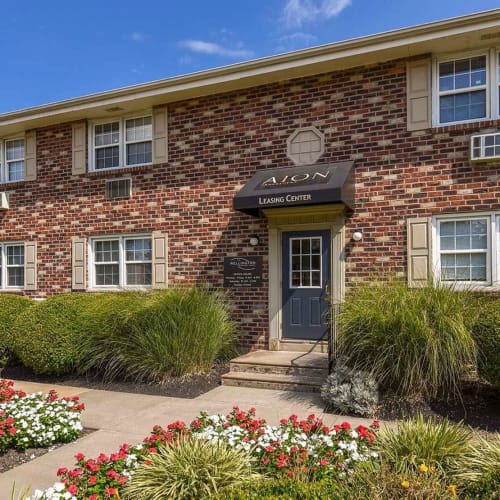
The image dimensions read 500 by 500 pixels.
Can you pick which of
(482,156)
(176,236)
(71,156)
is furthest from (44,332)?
(482,156)

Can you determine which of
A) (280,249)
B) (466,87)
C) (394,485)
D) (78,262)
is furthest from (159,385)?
(466,87)

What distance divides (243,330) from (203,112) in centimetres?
461

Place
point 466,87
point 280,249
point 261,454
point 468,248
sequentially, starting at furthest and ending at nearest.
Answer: point 280,249 < point 466,87 < point 468,248 < point 261,454

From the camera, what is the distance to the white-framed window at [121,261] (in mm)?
10633

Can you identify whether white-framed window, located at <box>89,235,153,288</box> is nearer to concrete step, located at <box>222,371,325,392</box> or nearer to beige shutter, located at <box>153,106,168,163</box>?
beige shutter, located at <box>153,106,168,163</box>

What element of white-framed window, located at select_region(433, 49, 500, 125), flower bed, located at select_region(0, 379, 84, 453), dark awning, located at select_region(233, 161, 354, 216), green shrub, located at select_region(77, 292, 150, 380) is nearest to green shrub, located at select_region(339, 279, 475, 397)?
dark awning, located at select_region(233, 161, 354, 216)

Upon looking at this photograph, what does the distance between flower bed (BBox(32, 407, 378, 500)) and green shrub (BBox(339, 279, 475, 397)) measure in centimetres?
182

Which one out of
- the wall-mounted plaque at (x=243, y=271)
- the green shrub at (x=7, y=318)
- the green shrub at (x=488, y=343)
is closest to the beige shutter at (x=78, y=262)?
the green shrub at (x=7, y=318)

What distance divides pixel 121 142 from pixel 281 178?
443 cm

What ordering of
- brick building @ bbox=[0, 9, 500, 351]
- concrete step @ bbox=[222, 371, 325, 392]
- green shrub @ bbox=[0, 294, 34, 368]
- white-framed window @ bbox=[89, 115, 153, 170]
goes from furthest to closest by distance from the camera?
white-framed window @ bbox=[89, 115, 153, 170] < green shrub @ bbox=[0, 294, 34, 368] < brick building @ bbox=[0, 9, 500, 351] < concrete step @ bbox=[222, 371, 325, 392]

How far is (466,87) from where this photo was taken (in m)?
7.93

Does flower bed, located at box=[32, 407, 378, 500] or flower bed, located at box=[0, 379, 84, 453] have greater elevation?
flower bed, located at box=[32, 407, 378, 500]

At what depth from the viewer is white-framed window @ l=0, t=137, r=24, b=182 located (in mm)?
12367

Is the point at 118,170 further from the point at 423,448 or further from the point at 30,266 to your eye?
the point at 423,448
